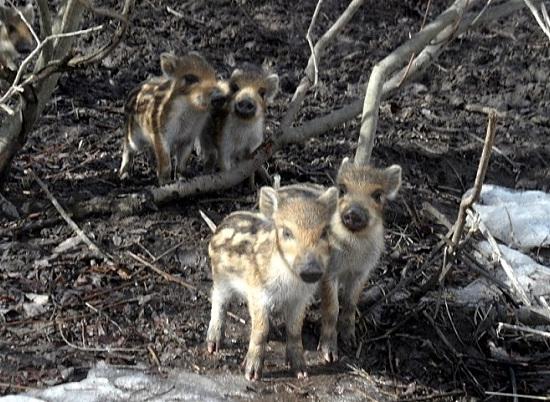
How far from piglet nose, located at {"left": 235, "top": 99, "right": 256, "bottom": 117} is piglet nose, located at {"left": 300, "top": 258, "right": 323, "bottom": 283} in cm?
281

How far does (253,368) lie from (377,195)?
1.34m

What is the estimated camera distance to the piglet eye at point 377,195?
22.3ft

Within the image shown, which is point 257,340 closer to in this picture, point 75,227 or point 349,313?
point 349,313

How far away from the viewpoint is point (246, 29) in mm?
11688

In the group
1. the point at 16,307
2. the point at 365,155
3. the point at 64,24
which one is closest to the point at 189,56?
the point at 64,24

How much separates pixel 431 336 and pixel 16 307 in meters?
2.60

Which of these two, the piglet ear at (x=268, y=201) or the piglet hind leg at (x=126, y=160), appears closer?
the piglet ear at (x=268, y=201)

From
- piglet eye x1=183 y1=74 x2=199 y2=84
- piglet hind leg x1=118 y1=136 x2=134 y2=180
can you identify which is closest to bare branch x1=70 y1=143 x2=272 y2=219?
piglet hind leg x1=118 y1=136 x2=134 y2=180

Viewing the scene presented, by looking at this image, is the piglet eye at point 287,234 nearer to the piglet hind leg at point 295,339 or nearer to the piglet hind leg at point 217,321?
the piglet hind leg at point 295,339

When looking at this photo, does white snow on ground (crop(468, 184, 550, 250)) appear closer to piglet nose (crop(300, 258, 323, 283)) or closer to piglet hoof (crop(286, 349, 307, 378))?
piglet hoof (crop(286, 349, 307, 378))

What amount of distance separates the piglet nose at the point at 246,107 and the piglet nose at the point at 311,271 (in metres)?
2.81

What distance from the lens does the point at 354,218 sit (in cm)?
658

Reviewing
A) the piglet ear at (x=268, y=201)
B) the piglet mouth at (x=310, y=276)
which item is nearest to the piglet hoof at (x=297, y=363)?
the piglet mouth at (x=310, y=276)

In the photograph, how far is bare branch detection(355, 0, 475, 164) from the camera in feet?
24.8
